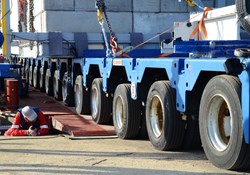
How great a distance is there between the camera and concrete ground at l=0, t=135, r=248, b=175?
6055 millimetres

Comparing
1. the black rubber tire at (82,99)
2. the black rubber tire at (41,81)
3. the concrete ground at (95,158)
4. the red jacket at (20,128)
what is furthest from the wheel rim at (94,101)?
the black rubber tire at (41,81)

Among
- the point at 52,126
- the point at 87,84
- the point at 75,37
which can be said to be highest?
the point at 75,37

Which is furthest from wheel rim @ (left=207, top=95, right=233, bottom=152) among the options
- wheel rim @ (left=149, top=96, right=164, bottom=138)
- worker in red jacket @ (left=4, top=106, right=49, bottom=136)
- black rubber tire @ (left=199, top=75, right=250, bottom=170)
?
worker in red jacket @ (left=4, top=106, right=49, bottom=136)

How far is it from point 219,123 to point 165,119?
4.03 ft

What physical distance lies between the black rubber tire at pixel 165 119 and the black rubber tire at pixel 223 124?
842 millimetres

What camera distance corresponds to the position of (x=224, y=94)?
18.2 feet

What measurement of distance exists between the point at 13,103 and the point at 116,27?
3.00 metres

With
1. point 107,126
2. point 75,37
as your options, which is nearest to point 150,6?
point 75,37

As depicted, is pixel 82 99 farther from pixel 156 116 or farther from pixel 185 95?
pixel 185 95

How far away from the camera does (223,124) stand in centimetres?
589

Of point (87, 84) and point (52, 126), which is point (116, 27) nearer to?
point (87, 84)

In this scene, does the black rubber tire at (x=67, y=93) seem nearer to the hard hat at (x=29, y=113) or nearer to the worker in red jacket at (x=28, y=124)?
the worker in red jacket at (x=28, y=124)

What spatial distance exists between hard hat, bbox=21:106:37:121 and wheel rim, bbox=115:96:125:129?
1.62m

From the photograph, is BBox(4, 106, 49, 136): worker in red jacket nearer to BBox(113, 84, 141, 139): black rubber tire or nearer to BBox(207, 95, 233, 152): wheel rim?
BBox(113, 84, 141, 139): black rubber tire
